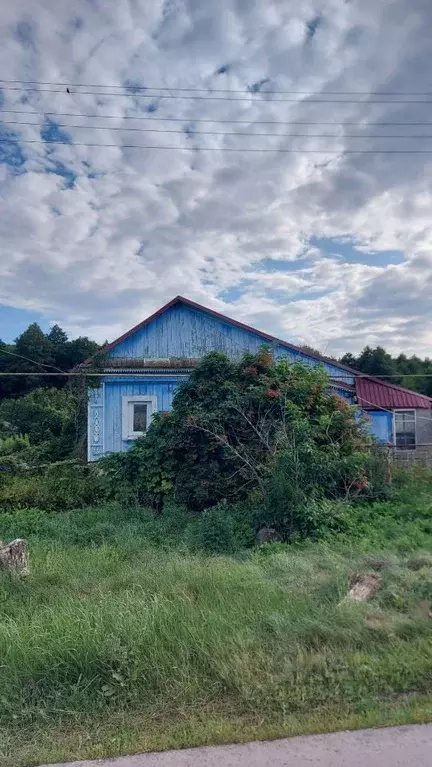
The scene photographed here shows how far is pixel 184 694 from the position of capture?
3.23m

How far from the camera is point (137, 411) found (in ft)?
50.0

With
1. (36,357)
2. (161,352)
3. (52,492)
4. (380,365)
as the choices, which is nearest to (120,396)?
(161,352)

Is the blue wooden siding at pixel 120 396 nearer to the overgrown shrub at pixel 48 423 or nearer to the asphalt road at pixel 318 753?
the overgrown shrub at pixel 48 423

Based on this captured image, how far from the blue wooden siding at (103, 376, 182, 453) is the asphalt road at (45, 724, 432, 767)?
1232 centimetres

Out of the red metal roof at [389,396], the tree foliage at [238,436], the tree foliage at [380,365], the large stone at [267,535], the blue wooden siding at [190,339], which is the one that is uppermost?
the tree foliage at [380,365]

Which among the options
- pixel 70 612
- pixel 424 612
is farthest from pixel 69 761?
pixel 424 612

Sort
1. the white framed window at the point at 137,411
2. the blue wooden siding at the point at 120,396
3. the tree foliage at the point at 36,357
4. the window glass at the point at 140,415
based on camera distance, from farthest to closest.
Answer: the tree foliage at the point at 36,357, the window glass at the point at 140,415, the white framed window at the point at 137,411, the blue wooden siding at the point at 120,396

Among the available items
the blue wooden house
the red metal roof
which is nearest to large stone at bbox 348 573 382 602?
the blue wooden house

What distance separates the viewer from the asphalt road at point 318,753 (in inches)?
101

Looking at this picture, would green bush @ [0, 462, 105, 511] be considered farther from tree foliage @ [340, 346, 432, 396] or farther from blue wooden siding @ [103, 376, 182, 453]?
tree foliage @ [340, 346, 432, 396]

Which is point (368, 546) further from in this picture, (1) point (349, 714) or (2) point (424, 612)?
(1) point (349, 714)

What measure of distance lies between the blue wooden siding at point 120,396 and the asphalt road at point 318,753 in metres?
12.3

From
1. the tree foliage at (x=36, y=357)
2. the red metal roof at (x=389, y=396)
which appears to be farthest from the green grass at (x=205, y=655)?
the tree foliage at (x=36, y=357)

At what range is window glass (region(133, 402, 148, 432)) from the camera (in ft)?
49.9
